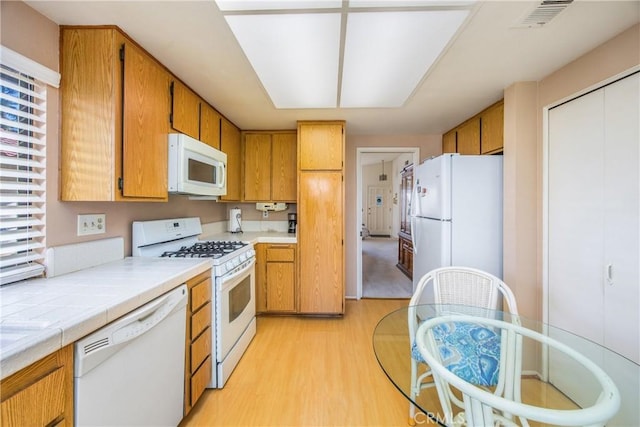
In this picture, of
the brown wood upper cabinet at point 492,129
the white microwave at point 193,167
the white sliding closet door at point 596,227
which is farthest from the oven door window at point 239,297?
the brown wood upper cabinet at point 492,129

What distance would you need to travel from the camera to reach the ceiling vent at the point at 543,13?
3.85 feet

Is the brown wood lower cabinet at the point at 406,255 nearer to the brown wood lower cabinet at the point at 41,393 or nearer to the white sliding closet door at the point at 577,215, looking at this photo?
the white sliding closet door at the point at 577,215

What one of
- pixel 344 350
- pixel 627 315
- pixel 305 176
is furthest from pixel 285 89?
pixel 627 315

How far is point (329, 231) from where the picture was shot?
2.87 metres

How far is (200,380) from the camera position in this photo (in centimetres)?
162

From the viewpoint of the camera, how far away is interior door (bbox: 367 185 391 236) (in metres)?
9.98

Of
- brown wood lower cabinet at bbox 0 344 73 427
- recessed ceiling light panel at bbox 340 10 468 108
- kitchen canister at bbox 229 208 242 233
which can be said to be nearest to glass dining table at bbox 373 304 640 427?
brown wood lower cabinet at bbox 0 344 73 427

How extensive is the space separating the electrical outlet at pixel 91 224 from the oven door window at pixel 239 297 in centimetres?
93

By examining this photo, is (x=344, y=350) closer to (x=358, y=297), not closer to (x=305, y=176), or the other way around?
(x=358, y=297)

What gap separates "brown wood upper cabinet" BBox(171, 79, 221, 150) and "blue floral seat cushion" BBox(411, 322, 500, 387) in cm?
223

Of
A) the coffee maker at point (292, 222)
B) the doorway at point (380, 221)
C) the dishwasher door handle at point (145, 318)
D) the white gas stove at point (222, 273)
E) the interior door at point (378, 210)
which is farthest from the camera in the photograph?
the interior door at point (378, 210)

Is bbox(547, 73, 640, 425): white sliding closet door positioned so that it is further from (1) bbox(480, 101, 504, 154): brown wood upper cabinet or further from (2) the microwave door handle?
(2) the microwave door handle

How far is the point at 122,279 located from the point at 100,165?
25.4 inches

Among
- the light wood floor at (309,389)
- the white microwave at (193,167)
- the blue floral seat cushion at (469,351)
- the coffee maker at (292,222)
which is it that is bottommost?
the light wood floor at (309,389)
